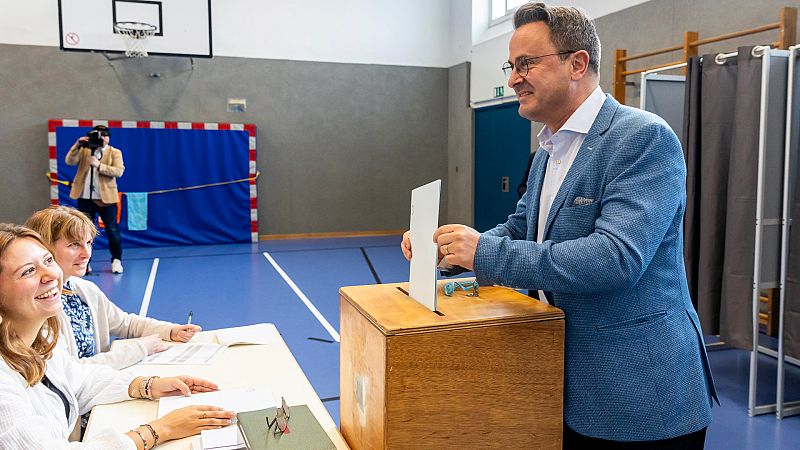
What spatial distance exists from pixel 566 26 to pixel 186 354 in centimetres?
178

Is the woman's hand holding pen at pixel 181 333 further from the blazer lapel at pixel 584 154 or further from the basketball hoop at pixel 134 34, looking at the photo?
the basketball hoop at pixel 134 34

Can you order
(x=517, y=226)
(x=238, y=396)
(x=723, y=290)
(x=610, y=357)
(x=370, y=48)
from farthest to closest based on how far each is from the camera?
(x=370, y=48) → (x=723, y=290) → (x=238, y=396) → (x=517, y=226) → (x=610, y=357)

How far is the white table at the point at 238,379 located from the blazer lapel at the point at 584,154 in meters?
0.72

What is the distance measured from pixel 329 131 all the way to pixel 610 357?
377 inches

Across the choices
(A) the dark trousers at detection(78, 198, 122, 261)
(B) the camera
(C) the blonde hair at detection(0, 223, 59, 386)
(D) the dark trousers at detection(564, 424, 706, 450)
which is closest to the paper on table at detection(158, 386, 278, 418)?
(C) the blonde hair at detection(0, 223, 59, 386)

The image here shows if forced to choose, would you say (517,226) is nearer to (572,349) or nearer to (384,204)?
(572,349)

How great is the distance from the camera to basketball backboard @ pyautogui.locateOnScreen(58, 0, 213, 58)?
8.53 meters

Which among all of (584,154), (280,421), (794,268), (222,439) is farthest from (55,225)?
(794,268)

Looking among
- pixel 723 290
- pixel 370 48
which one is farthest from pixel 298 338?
pixel 370 48

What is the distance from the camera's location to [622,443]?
4.26 feet

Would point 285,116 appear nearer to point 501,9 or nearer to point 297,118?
point 297,118

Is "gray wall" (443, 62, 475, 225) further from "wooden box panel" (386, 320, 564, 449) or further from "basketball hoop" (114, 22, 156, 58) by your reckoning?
"wooden box panel" (386, 320, 564, 449)

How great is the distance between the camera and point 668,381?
129 cm

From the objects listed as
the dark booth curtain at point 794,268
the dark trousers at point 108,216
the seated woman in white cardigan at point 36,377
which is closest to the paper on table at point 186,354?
the seated woman in white cardigan at point 36,377
